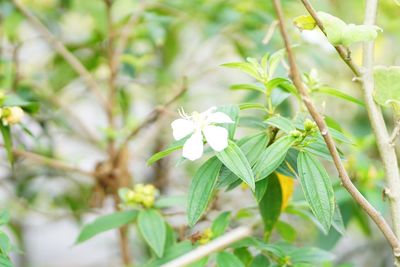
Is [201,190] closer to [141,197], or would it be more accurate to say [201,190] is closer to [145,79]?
[141,197]

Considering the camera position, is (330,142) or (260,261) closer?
(330,142)

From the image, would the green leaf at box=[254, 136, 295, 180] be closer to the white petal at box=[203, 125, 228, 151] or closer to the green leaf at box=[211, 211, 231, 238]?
the white petal at box=[203, 125, 228, 151]

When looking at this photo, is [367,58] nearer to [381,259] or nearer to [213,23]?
[213,23]

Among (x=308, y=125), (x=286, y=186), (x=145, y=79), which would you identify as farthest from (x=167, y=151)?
(x=145, y=79)

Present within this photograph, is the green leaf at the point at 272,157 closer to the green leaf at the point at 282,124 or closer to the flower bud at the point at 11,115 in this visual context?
the green leaf at the point at 282,124

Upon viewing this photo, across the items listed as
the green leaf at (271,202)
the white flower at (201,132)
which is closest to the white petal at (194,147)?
the white flower at (201,132)

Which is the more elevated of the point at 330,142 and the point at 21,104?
Result: the point at 21,104

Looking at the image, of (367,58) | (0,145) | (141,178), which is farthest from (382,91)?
(141,178)

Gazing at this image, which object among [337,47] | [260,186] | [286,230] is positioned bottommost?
[286,230]
